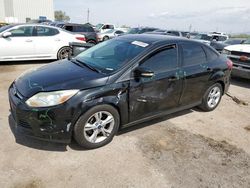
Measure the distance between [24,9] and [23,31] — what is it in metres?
36.6

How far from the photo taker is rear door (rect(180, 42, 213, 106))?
4.13 meters

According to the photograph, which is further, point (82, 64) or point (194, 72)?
point (194, 72)

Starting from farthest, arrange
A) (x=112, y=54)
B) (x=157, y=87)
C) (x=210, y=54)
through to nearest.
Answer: (x=210, y=54)
(x=112, y=54)
(x=157, y=87)

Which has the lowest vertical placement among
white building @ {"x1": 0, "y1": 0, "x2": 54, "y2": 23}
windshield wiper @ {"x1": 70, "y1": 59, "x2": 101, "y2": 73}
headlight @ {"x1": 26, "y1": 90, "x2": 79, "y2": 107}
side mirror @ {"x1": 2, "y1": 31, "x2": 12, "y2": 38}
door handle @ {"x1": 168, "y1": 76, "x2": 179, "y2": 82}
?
headlight @ {"x1": 26, "y1": 90, "x2": 79, "y2": 107}

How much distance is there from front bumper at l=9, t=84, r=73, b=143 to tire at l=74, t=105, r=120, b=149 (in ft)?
0.49

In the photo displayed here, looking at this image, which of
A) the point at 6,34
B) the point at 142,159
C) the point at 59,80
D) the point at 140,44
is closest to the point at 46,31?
the point at 6,34

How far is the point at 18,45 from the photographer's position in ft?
26.3

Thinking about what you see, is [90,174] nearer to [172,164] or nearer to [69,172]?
[69,172]

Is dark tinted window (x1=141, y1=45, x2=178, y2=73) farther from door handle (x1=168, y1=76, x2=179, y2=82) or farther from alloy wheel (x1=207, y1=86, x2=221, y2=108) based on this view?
alloy wheel (x1=207, y1=86, x2=221, y2=108)

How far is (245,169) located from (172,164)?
97cm

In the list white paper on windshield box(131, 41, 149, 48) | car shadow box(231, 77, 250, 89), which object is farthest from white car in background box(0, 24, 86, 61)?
car shadow box(231, 77, 250, 89)

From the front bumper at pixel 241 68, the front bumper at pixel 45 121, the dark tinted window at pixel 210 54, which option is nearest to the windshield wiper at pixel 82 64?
the front bumper at pixel 45 121

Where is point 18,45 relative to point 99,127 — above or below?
above

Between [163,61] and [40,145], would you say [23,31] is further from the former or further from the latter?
[163,61]
